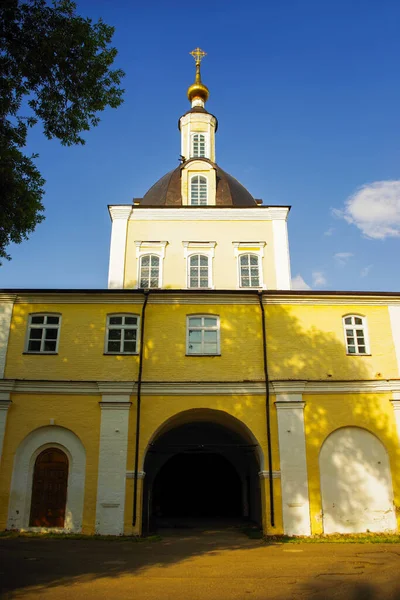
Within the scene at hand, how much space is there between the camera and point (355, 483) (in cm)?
1574

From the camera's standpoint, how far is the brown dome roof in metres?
24.5

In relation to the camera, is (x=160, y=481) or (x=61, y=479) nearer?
(x=61, y=479)

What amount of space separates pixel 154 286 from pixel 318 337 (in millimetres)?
7937

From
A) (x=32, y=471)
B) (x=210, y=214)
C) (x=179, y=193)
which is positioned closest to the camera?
(x=32, y=471)

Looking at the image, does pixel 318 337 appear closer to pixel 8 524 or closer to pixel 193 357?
pixel 193 357

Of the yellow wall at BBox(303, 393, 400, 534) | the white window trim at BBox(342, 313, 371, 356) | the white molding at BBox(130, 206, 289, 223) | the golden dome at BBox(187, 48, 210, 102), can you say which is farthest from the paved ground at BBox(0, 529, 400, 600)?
the golden dome at BBox(187, 48, 210, 102)

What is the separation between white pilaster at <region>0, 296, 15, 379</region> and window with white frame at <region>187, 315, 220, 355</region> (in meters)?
6.01

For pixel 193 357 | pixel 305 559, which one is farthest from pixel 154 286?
pixel 305 559

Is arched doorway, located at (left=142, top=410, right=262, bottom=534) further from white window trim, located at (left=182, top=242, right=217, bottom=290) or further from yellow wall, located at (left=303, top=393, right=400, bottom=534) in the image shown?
white window trim, located at (left=182, top=242, right=217, bottom=290)

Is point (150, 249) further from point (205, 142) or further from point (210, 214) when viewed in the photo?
point (205, 142)

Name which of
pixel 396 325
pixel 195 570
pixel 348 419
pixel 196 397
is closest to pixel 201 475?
pixel 196 397

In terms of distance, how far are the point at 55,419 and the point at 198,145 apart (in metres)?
16.9

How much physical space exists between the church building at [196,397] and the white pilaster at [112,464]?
0.04 m

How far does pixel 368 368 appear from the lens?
1691cm
